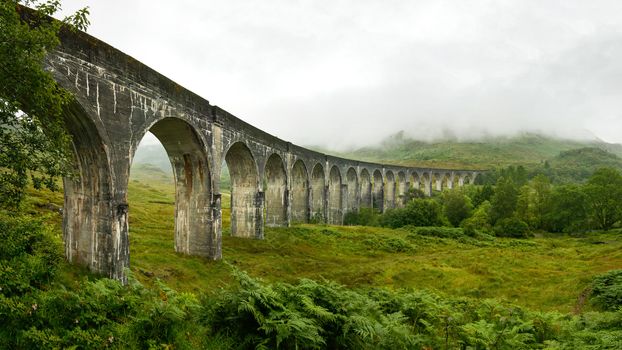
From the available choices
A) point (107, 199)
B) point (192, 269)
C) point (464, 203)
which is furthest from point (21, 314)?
point (464, 203)

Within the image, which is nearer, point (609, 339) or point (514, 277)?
point (609, 339)

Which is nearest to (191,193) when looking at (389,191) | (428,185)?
(389,191)

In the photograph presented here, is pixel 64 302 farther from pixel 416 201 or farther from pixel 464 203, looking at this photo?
pixel 464 203

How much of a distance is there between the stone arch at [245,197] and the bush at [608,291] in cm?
2235

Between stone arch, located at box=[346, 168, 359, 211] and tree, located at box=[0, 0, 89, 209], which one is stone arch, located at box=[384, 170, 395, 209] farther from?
tree, located at box=[0, 0, 89, 209]

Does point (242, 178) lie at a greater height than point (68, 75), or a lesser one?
lesser

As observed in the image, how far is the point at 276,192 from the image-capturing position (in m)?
38.1

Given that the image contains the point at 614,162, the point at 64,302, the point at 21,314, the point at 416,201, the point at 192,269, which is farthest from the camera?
the point at 614,162

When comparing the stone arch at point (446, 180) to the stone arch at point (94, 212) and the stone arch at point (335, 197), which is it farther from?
the stone arch at point (94, 212)

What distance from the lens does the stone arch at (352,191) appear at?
212 ft

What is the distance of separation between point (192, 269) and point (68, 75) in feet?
37.5

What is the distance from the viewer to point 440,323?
32.4ft

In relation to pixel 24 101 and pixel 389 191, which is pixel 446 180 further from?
pixel 24 101

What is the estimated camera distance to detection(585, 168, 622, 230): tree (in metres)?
48.2
